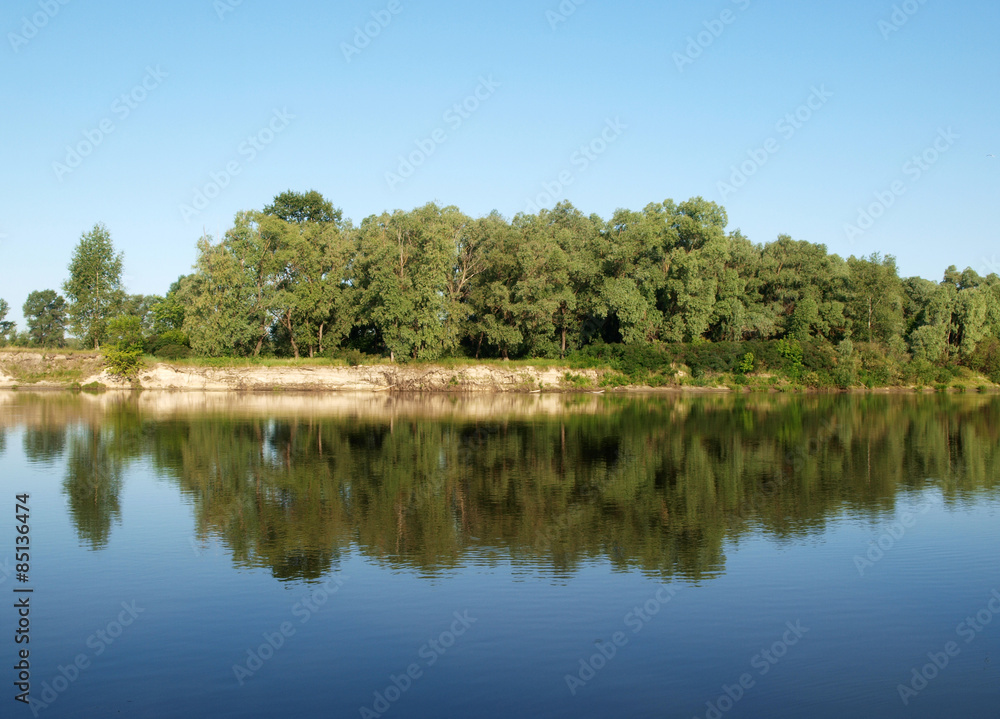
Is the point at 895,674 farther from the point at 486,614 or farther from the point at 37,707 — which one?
the point at 37,707

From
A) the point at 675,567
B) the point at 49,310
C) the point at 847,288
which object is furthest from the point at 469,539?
the point at 49,310

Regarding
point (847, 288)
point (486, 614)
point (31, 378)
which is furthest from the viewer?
point (847, 288)

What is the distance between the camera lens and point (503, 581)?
1143 cm

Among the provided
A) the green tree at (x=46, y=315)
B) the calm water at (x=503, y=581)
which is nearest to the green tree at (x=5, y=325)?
the green tree at (x=46, y=315)

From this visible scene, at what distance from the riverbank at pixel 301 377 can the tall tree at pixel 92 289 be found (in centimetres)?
959

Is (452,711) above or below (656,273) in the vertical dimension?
below

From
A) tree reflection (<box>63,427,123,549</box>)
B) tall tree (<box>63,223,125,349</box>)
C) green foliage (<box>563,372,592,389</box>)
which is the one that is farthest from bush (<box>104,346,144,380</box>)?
tree reflection (<box>63,427,123,549</box>)

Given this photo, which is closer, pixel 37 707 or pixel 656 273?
pixel 37 707

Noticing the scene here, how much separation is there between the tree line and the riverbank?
2.17 m

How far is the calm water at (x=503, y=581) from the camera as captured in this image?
809cm

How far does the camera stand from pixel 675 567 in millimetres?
12234

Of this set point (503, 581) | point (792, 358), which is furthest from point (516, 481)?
point (792, 358)

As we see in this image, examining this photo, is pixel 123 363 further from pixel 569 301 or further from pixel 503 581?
pixel 503 581

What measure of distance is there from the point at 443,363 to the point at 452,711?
51.0 meters
